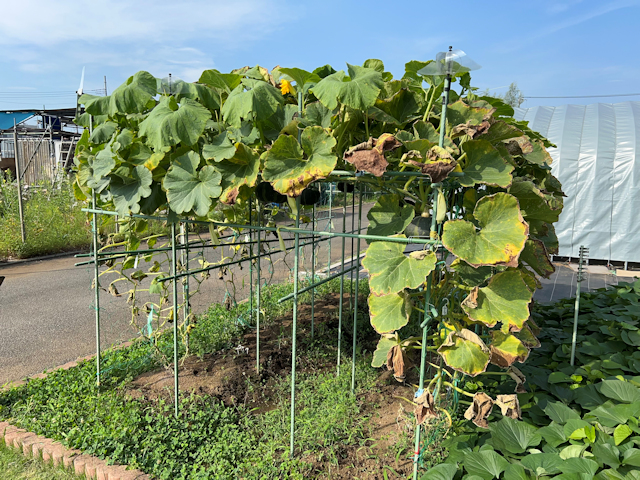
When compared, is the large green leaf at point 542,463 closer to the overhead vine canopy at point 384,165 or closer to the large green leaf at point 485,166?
the overhead vine canopy at point 384,165

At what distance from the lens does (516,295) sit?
1825 mm

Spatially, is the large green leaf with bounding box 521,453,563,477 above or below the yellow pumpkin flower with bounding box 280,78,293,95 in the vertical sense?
below

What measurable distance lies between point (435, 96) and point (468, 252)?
101 centimetres

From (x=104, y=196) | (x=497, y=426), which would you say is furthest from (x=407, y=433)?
(x=104, y=196)

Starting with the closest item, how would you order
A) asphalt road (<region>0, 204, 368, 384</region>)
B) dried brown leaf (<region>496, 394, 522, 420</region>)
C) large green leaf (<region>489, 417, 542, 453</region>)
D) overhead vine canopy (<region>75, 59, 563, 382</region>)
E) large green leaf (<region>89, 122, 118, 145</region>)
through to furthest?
overhead vine canopy (<region>75, 59, 563, 382</region>)
dried brown leaf (<region>496, 394, 522, 420</region>)
large green leaf (<region>489, 417, 542, 453</region>)
large green leaf (<region>89, 122, 118, 145</region>)
asphalt road (<region>0, 204, 368, 384</region>)

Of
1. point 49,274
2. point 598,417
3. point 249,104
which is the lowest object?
point 49,274

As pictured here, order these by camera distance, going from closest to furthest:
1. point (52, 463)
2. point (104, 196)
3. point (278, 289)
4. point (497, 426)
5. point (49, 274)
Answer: point (497, 426) → point (52, 463) → point (104, 196) → point (278, 289) → point (49, 274)

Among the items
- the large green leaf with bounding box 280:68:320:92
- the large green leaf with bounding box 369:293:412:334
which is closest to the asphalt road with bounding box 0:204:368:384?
the large green leaf with bounding box 280:68:320:92

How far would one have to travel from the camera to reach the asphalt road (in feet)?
13.1

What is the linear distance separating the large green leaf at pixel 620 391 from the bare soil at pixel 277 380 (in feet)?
3.68

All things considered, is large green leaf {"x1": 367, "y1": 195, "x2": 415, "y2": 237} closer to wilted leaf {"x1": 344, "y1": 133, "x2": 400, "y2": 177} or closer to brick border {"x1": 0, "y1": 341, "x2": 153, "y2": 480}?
wilted leaf {"x1": 344, "y1": 133, "x2": 400, "y2": 177}

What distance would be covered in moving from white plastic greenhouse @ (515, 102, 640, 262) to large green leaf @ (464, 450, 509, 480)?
7.88 metres

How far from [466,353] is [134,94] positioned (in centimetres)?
207

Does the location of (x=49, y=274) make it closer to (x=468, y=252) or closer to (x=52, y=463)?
(x=52, y=463)
